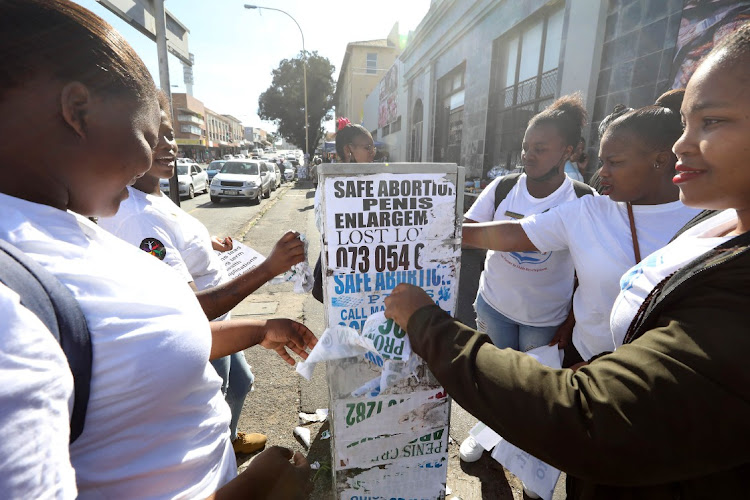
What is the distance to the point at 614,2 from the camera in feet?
16.5

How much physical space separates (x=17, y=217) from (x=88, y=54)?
1.16ft

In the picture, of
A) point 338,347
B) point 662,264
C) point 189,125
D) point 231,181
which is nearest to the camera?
point 662,264

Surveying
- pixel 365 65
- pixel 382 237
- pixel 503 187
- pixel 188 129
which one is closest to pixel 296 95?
pixel 365 65

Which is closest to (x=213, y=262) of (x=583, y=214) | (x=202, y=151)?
(x=583, y=214)

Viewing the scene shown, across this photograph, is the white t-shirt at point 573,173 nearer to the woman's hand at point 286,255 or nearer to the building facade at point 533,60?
the building facade at point 533,60

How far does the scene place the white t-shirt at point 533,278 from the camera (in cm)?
226

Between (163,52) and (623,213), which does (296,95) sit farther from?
(623,213)

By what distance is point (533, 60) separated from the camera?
7.50 m

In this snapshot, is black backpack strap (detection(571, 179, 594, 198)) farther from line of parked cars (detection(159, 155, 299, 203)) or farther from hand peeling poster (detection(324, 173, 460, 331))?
line of parked cars (detection(159, 155, 299, 203))

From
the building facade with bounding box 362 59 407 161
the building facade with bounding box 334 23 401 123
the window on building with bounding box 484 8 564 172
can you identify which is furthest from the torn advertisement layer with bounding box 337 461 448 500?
the building facade with bounding box 334 23 401 123

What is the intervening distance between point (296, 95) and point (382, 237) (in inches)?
1522

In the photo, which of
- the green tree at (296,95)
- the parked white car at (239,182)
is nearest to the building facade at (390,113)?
the parked white car at (239,182)

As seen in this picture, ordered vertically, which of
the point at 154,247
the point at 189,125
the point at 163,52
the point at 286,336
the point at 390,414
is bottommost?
the point at 390,414

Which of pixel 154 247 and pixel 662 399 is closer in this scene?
pixel 662 399
